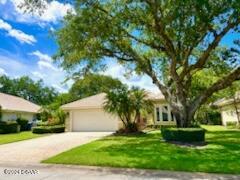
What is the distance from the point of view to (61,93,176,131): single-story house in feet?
90.1

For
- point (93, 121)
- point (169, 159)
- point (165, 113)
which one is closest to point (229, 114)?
point (165, 113)

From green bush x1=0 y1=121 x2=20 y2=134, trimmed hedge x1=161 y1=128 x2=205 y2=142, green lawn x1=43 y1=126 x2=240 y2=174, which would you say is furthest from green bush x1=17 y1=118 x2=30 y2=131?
trimmed hedge x1=161 y1=128 x2=205 y2=142

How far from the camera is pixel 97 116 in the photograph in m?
28.2

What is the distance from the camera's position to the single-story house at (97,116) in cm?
2745

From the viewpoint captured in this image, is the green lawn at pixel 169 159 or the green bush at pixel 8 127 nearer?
the green lawn at pixel 169 159

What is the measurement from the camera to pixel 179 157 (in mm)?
10734

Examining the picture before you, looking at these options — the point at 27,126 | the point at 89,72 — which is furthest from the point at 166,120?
the point at 27,126

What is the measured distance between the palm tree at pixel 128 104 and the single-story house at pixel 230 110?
1084 centimetres

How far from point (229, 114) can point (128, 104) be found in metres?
15.8

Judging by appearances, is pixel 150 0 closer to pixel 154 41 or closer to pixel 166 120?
pixel 154 41

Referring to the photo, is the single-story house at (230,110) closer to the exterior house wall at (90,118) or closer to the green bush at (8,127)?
the exterior house wall at (90,118)

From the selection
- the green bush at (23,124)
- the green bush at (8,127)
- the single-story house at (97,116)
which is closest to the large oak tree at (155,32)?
the single-story house at (97,116)

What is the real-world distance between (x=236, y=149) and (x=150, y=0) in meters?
8.77

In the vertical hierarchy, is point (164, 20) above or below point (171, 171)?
above
